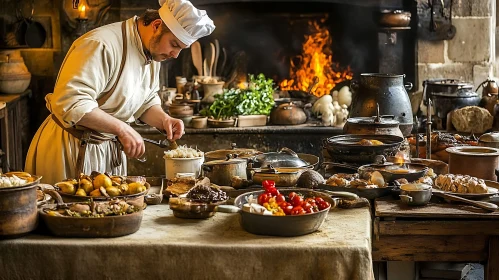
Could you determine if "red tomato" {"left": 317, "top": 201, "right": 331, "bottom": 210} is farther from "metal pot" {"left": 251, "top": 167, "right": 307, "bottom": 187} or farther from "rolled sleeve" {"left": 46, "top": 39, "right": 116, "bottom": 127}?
"rolled sleeve" {"left": 46, "top": 39, "right": 116, "bottom": 127}

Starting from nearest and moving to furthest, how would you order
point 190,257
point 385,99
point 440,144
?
1. point 190,257
2. point 440,144
3. point 385,99

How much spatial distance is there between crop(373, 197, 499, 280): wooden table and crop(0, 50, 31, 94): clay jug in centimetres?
494

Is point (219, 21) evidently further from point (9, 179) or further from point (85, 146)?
point (9, 179)

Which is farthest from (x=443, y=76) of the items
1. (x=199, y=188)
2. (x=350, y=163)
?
(x=199, y=188)

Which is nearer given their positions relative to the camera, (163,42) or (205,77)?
(163,42)

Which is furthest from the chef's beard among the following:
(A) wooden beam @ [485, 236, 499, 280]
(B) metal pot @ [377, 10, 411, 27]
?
(B) metal pot @ [377, 10, 411, 27]

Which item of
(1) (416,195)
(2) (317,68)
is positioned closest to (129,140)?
(1) (416,195)

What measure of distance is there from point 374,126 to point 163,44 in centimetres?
142

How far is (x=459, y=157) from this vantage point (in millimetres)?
4277

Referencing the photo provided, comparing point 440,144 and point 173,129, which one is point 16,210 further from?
point 440,144

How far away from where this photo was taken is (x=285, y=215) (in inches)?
128

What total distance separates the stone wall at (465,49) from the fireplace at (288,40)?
681 mm

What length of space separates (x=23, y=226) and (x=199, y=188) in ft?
2.65

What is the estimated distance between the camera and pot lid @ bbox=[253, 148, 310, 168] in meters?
4.26
